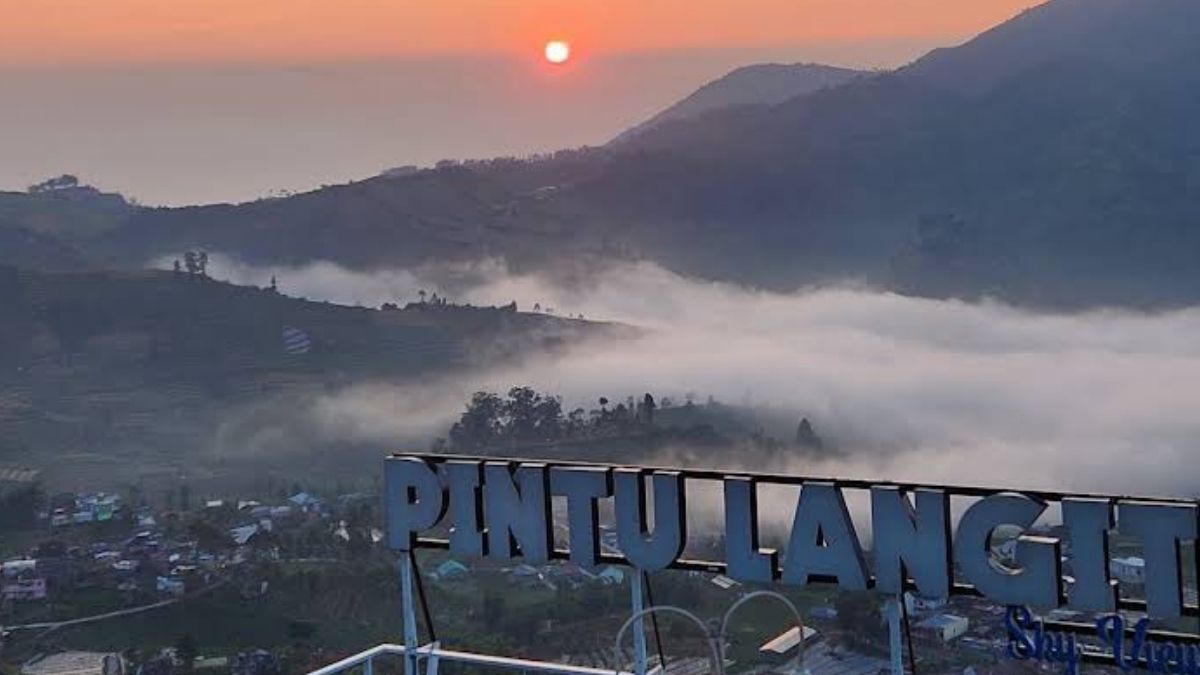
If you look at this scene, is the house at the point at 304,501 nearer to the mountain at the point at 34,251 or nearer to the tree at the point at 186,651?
the tree at the point at 186,651

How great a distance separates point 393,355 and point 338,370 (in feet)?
33.4

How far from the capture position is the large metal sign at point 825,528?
657 inches

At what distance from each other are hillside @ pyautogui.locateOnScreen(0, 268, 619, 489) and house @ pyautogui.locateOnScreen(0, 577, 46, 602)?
5205 cm

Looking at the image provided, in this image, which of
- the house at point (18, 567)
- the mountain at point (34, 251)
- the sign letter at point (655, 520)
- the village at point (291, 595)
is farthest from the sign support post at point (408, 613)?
the mountain at point (34, 251)

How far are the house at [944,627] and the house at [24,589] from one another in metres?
59.4

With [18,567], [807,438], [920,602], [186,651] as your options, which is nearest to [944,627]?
[920,602]

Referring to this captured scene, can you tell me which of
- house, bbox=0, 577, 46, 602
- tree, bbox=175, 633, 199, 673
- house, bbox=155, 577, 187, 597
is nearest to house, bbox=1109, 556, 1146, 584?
tree, bbox=175, 633, 199, 673

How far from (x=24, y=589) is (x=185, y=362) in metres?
72.1

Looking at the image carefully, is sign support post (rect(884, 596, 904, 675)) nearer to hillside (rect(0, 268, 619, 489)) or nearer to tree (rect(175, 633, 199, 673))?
tree (rect(175, 633, 199, 673))

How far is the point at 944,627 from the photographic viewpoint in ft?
116

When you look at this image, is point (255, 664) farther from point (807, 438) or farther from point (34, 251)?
point (34, 251)

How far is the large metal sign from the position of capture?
16.7 meters

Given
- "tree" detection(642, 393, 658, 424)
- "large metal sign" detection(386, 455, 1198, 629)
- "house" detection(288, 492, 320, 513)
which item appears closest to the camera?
"large metal sign" detection(386, 455, 1198, 629)

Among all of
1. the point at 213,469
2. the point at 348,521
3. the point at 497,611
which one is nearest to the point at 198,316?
the point at 213,469
